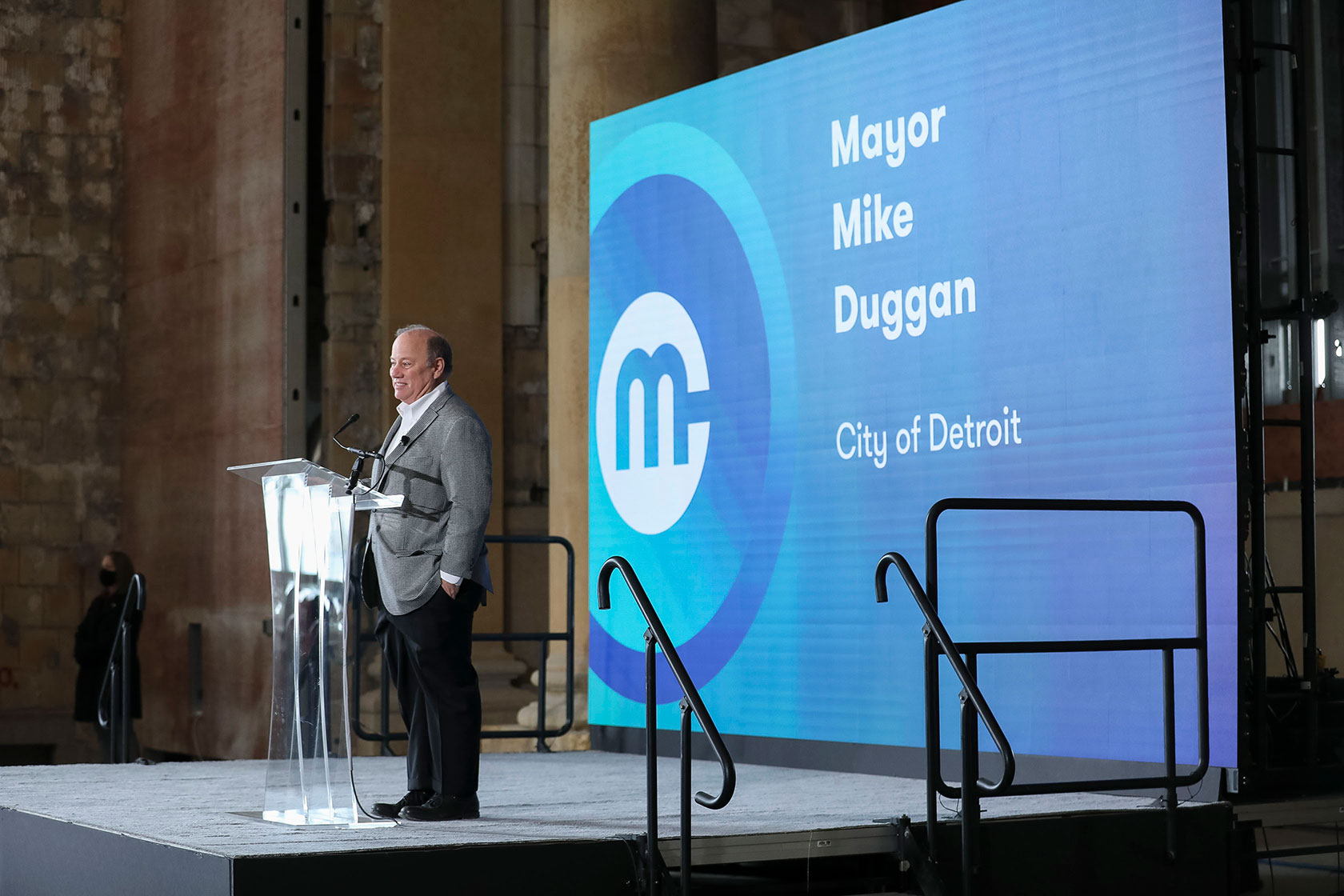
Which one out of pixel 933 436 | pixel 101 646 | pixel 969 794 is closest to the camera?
pixel 969 794

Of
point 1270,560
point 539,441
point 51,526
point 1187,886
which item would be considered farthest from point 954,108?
point 51,526

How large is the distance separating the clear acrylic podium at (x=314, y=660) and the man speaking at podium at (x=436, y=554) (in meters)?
0.18

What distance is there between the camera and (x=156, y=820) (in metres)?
→ 6.46

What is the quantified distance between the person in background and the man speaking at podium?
8.96 m

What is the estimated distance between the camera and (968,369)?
303 inches

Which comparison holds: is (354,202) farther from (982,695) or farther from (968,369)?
(982,695)

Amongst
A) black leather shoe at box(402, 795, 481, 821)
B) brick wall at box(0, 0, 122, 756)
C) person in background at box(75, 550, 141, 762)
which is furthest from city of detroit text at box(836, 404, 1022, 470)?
brick wall at box(0, 0, 122, 756)

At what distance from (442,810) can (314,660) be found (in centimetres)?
70

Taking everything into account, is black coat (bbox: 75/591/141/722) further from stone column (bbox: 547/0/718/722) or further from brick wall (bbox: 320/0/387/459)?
stone column (bbox: 547/0/718/722)

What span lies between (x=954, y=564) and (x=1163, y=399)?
1.28 metres

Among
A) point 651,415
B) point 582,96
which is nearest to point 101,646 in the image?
point 582,96

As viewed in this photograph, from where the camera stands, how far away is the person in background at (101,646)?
1488cm

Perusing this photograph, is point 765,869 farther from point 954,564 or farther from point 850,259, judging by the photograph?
point 850,259

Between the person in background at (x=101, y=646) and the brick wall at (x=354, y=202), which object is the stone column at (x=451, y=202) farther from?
the person in background at (x=101, y=646)
